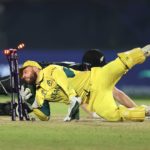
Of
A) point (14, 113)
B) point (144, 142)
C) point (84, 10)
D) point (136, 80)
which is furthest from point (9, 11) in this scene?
point (144, 142)

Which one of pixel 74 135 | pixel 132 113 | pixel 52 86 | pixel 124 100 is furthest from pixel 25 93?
pixel 74 135

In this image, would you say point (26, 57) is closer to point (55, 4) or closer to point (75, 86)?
point (55, 4)

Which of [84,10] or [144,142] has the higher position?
[84,10]

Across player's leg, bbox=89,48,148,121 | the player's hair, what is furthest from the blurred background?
player's leg, bbox=89,48,148,121

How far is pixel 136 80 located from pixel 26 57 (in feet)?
10.8

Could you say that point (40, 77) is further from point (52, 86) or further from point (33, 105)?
point (33, 105)

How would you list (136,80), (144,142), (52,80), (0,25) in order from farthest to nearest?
(0,25) → (136,80) → (52,80) → (144,142)

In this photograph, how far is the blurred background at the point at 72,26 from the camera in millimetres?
24359

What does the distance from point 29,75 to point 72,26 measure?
1306 centimetres

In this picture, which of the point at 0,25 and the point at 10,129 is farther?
the point at 0,25

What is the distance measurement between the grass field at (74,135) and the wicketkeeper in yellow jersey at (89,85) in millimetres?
197

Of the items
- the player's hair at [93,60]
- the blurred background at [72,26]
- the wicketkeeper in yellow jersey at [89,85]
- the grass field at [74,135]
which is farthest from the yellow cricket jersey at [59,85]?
the blurred background at [72,26]

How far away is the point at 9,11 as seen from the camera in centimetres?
2497

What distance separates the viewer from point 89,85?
11.6 metres
